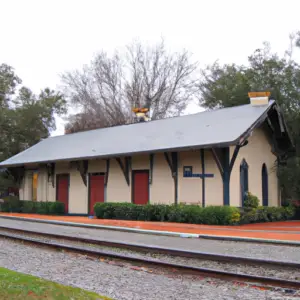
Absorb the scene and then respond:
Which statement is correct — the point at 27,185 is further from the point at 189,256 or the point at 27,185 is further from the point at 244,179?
the point at 189,256

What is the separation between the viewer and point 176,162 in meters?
19.2

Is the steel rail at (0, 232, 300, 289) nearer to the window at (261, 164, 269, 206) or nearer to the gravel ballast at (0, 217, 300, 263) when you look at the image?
the gravel ballast at (0, 217, 300, 263)

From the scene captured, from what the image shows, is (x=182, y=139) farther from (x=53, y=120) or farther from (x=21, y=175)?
(x=53, y=120)

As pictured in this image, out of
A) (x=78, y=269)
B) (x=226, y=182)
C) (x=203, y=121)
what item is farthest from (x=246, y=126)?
(x=78, y=269)

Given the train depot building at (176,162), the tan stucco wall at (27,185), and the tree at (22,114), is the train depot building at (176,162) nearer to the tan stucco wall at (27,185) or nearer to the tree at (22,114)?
the tan stucco wall at (27,185)

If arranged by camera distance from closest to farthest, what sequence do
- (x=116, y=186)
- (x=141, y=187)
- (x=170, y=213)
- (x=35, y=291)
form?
(x=35, y=291) → (x=170, y=213) → (x=141, y=187) → (x=116, y=186)

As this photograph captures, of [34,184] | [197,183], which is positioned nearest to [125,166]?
[197,183]

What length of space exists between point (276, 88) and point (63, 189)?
13.0m

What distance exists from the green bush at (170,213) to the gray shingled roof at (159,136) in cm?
238

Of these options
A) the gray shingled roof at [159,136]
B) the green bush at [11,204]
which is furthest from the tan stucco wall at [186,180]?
the green bush at [11,204]

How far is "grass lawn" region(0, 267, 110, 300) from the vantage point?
5.35 meters

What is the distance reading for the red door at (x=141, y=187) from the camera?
67.2ft

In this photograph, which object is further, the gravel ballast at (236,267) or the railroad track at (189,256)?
the gravel ballast at (236,267)

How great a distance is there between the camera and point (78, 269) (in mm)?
8711
